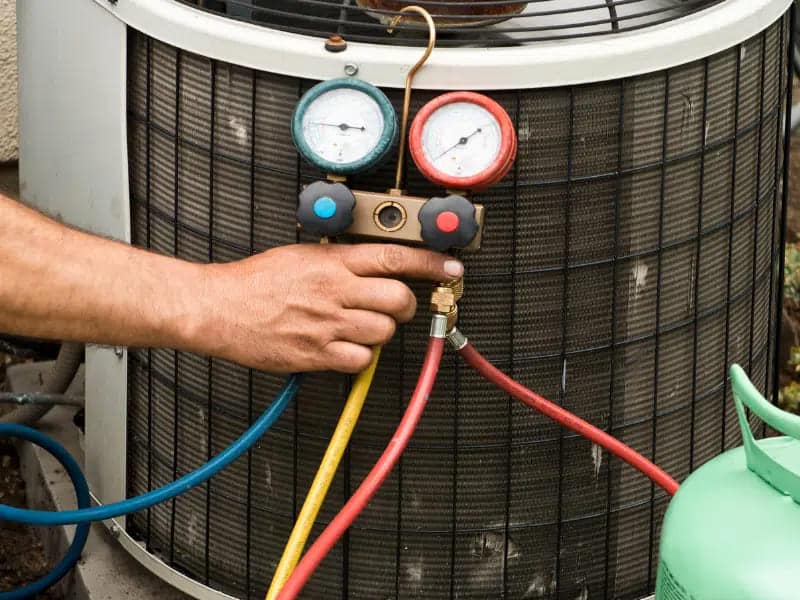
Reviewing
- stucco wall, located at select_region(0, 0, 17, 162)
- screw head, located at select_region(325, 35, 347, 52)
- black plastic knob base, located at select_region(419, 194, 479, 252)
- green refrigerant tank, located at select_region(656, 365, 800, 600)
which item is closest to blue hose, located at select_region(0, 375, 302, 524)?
black plastic knob base, located at select_region(419, 194, 479, 252)

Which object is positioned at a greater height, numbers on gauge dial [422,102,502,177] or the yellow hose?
numbers on gauge dial [422,102,502,177]

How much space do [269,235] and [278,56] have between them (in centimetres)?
27

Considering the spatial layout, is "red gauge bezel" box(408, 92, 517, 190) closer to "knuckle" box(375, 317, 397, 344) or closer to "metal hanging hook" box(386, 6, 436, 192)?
"metal hanging hook" box(386, 6, 436, 192)

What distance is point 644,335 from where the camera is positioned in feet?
7.05

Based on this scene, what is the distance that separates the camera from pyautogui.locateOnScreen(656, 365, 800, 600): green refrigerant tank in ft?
5.02

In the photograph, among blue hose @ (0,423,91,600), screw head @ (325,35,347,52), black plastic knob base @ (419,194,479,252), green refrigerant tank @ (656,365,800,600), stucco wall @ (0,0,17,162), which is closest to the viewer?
green refrigerant tank @ (656,365,800,600)

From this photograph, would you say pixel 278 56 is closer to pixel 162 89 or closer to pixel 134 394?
pixel 162 89

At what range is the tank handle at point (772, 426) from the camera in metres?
1.58

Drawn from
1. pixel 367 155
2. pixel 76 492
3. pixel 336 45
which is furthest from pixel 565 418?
pixel 76 492

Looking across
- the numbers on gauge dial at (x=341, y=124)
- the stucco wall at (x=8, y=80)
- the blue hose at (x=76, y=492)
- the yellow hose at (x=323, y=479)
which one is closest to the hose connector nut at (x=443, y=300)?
the yellow hose at (x=323, y=479)

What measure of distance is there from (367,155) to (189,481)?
0.58 m

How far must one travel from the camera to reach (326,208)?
1841 millimetres

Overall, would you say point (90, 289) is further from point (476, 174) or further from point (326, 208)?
point (476, 174)

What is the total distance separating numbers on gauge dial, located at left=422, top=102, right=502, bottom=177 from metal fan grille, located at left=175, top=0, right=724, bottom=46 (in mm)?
164
